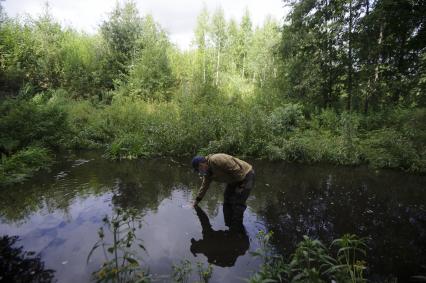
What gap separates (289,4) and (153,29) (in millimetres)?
11824

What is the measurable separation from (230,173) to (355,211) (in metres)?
3.15

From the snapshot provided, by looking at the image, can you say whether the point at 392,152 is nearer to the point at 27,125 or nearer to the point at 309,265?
the point at 309,265

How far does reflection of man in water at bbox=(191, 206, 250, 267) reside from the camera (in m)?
4.29

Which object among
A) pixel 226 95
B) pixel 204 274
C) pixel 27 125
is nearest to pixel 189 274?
pixel 204 274

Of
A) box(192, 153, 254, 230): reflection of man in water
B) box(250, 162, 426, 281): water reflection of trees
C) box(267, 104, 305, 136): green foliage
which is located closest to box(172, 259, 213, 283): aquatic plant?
box(250, 162, 426, 281): water reflection of trees

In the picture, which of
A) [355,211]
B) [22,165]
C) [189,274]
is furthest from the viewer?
[22,165]

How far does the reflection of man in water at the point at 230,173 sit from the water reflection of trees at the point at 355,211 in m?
0.76

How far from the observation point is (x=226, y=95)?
1873 centimetres

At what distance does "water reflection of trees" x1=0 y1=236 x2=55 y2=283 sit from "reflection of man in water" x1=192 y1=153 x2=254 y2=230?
8.75 feet

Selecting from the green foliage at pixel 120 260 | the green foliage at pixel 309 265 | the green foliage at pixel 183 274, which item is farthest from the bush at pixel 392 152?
the green foliage at pixel 120 260

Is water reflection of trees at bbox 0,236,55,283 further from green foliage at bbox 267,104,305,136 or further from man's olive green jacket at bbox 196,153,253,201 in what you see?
green foliage at bbox 267,104,305,136

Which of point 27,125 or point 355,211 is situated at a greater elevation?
point 27,125

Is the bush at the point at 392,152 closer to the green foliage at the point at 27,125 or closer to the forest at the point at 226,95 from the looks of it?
the forest at the point at 226,95

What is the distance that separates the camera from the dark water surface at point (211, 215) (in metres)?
4.23
